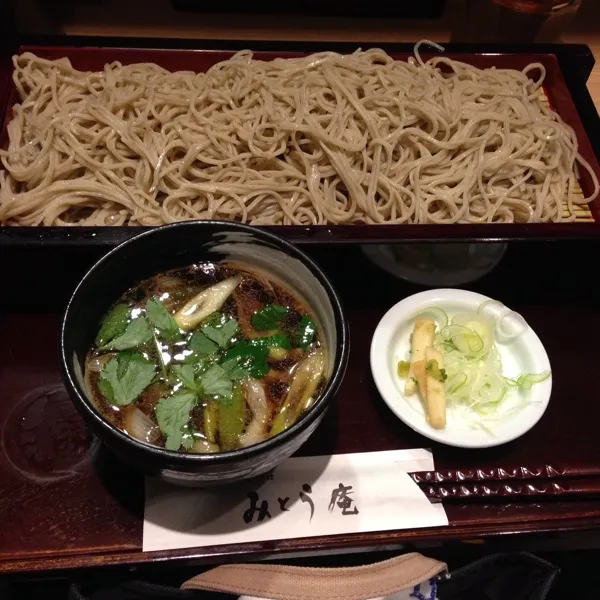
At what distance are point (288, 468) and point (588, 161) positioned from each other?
1310mm

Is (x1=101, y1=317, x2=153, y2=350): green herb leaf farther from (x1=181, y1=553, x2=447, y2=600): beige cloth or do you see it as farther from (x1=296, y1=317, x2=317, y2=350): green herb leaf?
(x1=181, y1=553, x2=447, y2=600): beige cloth

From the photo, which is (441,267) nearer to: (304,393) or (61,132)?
(304,393)

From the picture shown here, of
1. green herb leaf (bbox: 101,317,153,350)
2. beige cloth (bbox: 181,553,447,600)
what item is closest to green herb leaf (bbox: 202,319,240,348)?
green herb leaf (bbox: 101,317,153,350)

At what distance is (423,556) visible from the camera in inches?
52.1

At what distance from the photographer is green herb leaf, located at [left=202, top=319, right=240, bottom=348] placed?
4.13 ft

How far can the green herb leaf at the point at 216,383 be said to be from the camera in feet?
3.91

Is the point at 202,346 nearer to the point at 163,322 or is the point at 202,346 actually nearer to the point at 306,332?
the point at 163,322

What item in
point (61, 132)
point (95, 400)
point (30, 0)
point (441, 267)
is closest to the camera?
point (95, 400)

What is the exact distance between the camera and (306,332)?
4.24 feet

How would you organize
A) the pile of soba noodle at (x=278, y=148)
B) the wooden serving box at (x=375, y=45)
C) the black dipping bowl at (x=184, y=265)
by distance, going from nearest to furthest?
the black dipping bowl at (x=184, y=265) → the pile of soba noodle at (x=278, y=148) → the wooden serving box at (x=375, y=45)

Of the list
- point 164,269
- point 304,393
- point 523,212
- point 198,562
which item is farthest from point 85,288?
point 523,212

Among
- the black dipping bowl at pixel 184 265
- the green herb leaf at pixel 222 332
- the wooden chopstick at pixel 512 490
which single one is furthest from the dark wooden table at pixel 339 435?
the green herb leaf at pixel 222 332

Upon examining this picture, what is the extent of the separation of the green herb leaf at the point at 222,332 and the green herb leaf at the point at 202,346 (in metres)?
0.01

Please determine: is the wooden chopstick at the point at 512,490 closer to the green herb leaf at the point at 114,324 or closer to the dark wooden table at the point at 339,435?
the dark wooden table at the point at 339,435
